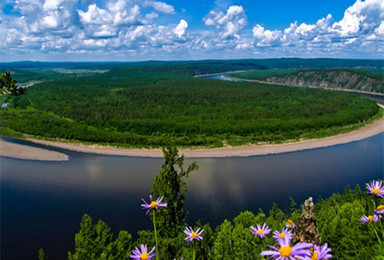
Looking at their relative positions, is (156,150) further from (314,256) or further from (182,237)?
(314,256)

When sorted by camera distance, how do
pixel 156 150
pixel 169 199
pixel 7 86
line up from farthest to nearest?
pixel 156 150 → pixel 169 199 → pixel 7 86

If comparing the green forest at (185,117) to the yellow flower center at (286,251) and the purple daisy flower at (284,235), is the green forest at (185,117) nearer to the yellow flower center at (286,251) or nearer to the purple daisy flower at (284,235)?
the purple daisy flower at (284,235)

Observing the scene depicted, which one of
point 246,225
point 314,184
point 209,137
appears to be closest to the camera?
point 246,225

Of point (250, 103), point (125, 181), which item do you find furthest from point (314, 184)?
point (250, 103)

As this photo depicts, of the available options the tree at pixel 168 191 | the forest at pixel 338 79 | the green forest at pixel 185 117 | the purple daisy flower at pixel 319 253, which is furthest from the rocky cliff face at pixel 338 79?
the purple daisy flower at pixel 319 253

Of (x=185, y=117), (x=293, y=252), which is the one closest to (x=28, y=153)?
(x=185, y=117)

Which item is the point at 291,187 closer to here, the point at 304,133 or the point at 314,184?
the point at 314,184
